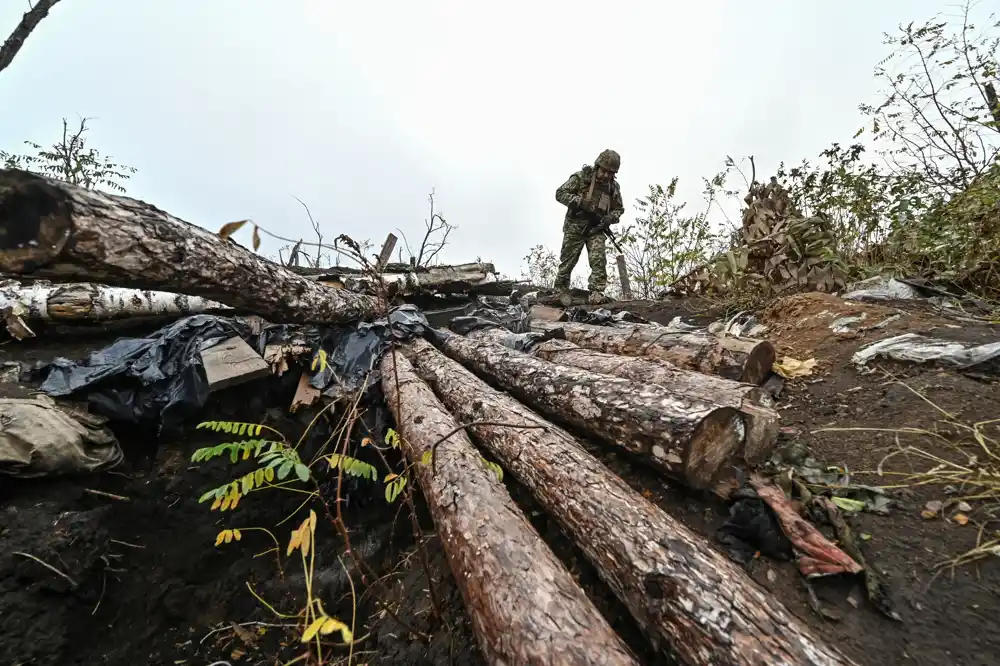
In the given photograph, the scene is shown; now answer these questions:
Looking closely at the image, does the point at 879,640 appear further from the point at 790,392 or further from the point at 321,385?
the point at 321,385

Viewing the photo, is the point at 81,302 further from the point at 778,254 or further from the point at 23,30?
the point at 778,254

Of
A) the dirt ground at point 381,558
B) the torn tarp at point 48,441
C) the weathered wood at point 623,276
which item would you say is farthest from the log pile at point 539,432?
the weathered wood at point 623,276

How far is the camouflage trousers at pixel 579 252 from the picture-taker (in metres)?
6.91

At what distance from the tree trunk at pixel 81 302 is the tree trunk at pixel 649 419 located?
12.2 ft

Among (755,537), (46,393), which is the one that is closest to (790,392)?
(755,537)

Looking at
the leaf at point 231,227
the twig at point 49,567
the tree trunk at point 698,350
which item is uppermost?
the leaf at point 231,227

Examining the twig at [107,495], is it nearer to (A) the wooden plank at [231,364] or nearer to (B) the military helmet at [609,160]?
(A) the wooden plank at [231,364]

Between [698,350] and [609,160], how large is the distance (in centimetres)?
487

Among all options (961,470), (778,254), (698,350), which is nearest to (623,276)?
(778,254)

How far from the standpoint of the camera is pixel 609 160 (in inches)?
255

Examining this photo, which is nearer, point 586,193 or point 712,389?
point 712,389

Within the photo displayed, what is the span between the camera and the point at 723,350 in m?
2.68

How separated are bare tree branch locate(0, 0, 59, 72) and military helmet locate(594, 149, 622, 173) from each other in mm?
8034

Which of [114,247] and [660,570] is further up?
[114,247]
